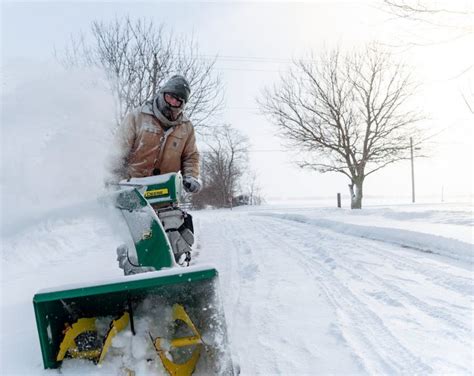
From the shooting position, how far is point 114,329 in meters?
1.92

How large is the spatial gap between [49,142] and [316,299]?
10.2 feet

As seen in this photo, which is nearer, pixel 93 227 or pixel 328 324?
pixel 328 324

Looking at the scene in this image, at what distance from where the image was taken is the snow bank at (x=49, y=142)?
11.4 feet

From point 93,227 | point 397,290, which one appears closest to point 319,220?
point 93,227

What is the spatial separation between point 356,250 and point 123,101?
8827mm

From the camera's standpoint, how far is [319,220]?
12789 mm

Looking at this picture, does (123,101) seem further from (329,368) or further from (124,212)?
(329,368)

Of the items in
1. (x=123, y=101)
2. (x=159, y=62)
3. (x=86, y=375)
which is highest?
(x=159, y=62)

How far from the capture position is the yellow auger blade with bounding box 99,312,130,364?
1855 millimetres

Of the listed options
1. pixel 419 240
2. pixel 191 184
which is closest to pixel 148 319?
pixel 191 184

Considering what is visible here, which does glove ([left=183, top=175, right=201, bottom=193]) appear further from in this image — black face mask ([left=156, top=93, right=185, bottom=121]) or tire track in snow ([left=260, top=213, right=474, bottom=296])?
tire track in snow ([left=260, top=213, right=474, bottom=296])

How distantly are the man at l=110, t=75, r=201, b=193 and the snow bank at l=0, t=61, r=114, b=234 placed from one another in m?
0.25

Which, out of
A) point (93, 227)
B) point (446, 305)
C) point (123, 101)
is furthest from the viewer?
point (123, 101)

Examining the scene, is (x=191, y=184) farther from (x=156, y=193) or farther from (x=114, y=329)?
(x=114, y=329)
